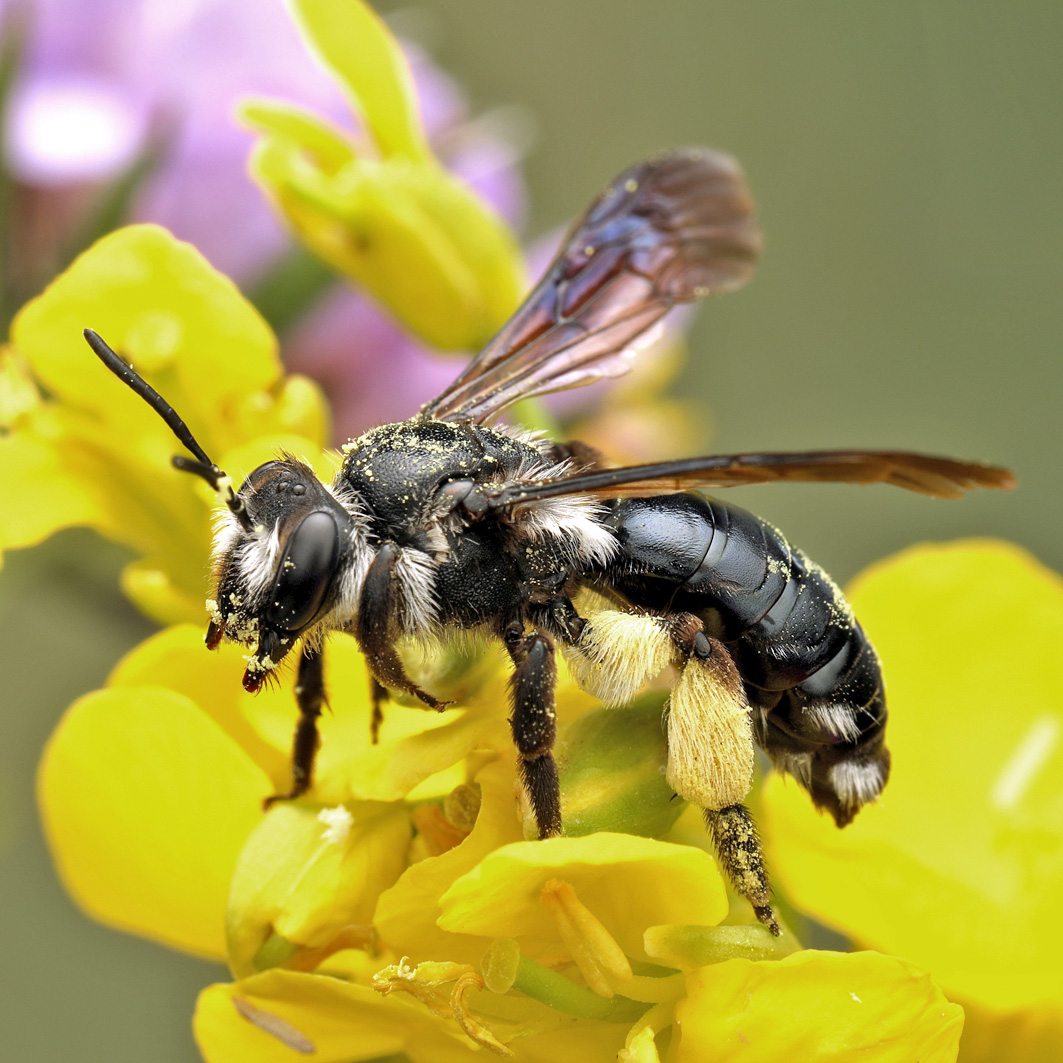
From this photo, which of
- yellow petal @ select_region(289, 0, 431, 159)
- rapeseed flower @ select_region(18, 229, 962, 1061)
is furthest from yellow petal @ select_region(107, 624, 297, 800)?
yellow petal @ select_region(289, 0, 431, 159)

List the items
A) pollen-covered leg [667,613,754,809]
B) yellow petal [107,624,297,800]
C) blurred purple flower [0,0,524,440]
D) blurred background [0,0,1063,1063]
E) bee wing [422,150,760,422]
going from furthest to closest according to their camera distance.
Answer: blurred background [0,0,1063,1063], blurred purple flower [0,0,524,440], bee wing [422,150,760,422], yellow petal [107,624,297,800], pollen-covered leg [667,613,754,809]

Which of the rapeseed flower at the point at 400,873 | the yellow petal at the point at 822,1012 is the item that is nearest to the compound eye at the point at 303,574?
the rapeseed flower at the point at 400,873

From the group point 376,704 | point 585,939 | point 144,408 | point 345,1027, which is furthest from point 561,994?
point 144,408

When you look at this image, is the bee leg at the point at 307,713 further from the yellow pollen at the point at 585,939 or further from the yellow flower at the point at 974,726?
the yellow flower at the point at 974,726

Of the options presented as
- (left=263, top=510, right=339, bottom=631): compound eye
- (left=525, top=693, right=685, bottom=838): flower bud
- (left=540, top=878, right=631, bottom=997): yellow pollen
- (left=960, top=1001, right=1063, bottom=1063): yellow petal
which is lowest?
(left=960, top=1001, right=1063, bottom=1063): yellow petal

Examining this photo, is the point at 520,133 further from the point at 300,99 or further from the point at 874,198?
the point at 874,198

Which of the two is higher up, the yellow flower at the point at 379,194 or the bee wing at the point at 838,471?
the yellow flower at the point at 379,194

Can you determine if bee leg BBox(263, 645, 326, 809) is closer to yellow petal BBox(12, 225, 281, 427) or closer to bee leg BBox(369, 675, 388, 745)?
bee leg BBox(369, 675, 388, 745)
